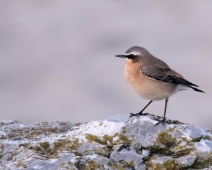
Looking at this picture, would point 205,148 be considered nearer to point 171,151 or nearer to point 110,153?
point 171,151

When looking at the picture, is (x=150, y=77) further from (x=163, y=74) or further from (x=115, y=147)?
(x=115, y=147)

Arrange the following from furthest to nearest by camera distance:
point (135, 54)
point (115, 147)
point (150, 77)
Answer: point (135, 54), point (150, 77), point (115, 147)

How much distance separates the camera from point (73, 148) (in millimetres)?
5926

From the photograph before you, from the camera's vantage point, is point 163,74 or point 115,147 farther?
point 163,74

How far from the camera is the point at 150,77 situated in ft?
24.5

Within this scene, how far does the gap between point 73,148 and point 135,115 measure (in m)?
0.83

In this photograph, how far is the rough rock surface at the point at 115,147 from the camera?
18.5ft

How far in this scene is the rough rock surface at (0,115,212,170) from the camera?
5648mm

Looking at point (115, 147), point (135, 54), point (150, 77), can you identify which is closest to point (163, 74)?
point (150, 77)

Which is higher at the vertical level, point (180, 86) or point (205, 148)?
point (180, 86)

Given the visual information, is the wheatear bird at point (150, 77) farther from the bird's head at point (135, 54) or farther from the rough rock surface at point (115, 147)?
the rough rock surface at point (115, 147)

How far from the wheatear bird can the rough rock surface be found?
Result: 2.90ft

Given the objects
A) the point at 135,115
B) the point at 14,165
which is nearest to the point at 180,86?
the point at 135,115

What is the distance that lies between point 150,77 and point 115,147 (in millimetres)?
1685
